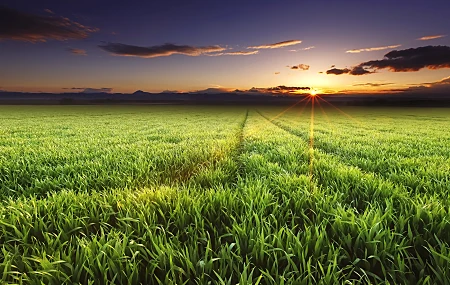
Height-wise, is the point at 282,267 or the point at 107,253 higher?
the point at 107,253

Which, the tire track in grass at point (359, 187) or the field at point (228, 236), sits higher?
the field at point (228, 236)

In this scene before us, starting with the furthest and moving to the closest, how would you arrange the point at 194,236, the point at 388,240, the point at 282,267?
the point at 194,236 < the point at 388,240 < the point at 282,267

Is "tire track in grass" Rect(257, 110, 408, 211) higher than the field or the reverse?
the reverse

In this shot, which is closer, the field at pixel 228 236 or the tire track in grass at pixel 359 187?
the field at pixel 228 236

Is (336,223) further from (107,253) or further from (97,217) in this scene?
(97,217)

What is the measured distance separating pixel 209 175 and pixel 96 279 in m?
2.60

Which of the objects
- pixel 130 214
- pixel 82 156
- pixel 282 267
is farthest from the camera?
pixel 82 156

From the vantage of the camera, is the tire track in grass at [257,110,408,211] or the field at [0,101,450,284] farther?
the tire track in grass at [257,110,408,211]

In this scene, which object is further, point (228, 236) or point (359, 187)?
point (359, 187)

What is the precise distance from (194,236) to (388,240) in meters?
1.59

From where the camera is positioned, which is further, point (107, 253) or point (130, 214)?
point (130, 214)

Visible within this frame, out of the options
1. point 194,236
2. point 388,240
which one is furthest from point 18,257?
point 388,240

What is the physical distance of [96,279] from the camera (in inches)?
60.4

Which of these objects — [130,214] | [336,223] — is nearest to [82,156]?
[130,214]
